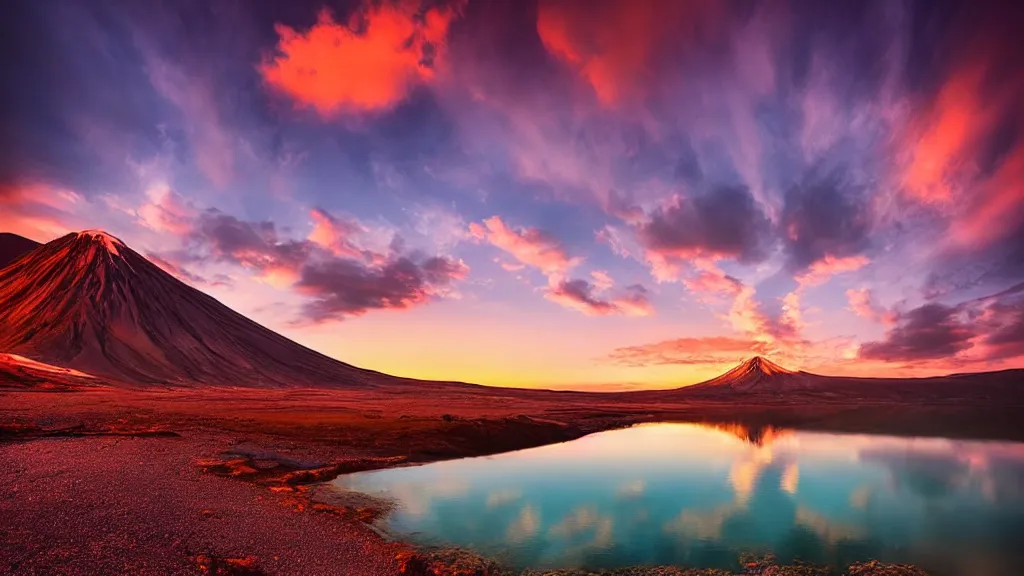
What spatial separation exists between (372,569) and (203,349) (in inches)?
7056

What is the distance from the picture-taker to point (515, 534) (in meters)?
23.6

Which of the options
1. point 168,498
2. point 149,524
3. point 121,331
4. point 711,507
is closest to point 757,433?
point 711,507

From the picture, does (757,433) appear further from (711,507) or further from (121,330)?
(121,330)

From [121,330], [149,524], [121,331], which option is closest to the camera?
[149,524]

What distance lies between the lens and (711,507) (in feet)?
99.6

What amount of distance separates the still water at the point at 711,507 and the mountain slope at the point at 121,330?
120 meters

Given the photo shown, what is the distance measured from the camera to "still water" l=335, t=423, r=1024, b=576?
2177 centimetres

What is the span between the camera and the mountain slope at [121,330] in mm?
128625

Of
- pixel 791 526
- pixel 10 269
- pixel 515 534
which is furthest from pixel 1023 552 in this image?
pixel 10 269

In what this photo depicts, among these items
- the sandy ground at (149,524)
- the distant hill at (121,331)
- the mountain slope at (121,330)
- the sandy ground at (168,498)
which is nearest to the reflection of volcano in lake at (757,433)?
the sandy ground at (168,498)

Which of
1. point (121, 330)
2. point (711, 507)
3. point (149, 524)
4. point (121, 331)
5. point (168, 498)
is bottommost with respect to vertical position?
point (711, 507)

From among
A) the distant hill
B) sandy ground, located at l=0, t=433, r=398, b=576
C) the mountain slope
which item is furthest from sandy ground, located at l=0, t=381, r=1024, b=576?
the mountain slope

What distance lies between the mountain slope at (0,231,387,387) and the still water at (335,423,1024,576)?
120195 mm

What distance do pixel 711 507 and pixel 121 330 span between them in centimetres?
18248
